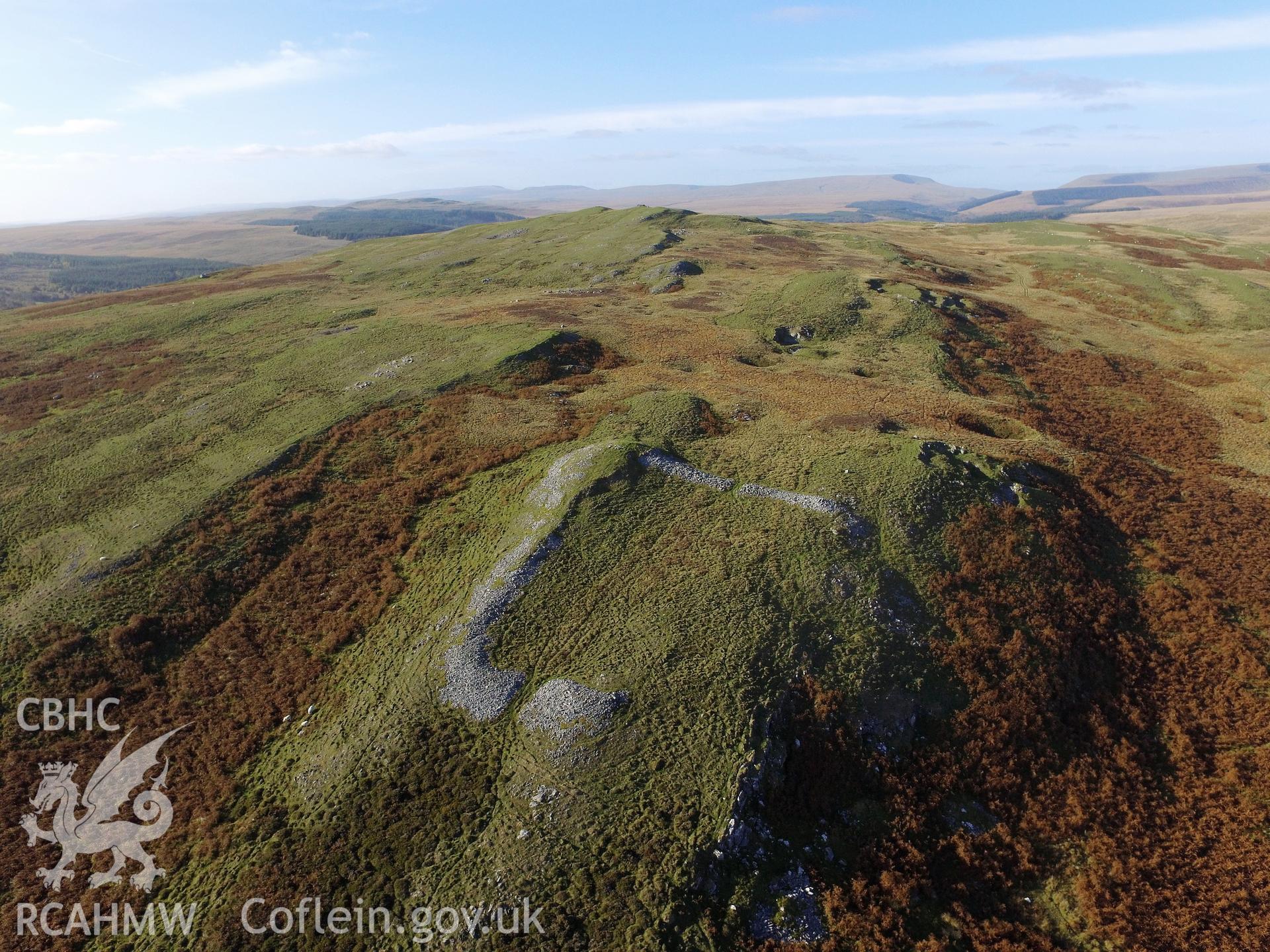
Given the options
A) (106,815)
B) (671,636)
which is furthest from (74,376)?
Result: (671,636)

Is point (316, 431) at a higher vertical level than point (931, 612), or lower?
higher

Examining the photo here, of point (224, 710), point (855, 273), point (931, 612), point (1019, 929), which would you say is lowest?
point (1019, 929)

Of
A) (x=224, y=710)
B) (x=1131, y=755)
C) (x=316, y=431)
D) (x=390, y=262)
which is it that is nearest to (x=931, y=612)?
(x=1131, y=755)

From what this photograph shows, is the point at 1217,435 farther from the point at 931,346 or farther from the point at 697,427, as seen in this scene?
the point at 697,427

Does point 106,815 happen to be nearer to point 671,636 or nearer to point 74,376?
point 671,636

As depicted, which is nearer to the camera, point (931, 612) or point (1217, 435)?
point (931, 612)

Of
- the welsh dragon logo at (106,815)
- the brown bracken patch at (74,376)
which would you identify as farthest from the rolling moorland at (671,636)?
the brown bracken patch at (74,376)

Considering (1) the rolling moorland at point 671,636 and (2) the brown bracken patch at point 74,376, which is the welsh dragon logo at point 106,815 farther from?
(2) the brown bracken patch at point 74,376

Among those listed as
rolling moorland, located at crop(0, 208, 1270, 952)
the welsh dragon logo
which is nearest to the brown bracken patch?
rolling moorland, located at crop(0, 208, 1270, 952)
